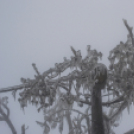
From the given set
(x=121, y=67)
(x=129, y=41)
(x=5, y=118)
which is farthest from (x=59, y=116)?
(x=5, y=118)

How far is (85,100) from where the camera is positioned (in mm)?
1811

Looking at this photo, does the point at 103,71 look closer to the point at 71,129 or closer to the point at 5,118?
the point at 71,129

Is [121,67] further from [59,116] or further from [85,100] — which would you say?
[59,116]

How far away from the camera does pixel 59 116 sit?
2.05 metres

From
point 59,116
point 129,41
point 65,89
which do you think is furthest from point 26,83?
point 129,41

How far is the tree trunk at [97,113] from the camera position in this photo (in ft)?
5.24

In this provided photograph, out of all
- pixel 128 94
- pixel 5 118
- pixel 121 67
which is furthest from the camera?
pixel 5 118

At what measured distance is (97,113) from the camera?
166 centimetres

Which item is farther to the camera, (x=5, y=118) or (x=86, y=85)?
(x=5, y=118)

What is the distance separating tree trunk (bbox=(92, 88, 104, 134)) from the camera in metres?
1.60

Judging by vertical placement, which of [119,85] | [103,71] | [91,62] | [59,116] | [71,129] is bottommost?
[71,129]

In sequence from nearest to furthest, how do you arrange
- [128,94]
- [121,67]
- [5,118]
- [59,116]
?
1. [128,94]
2. [121,67]
3. [59,116]
4. [5,118]

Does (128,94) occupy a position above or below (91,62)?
below

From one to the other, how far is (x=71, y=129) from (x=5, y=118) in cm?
129
